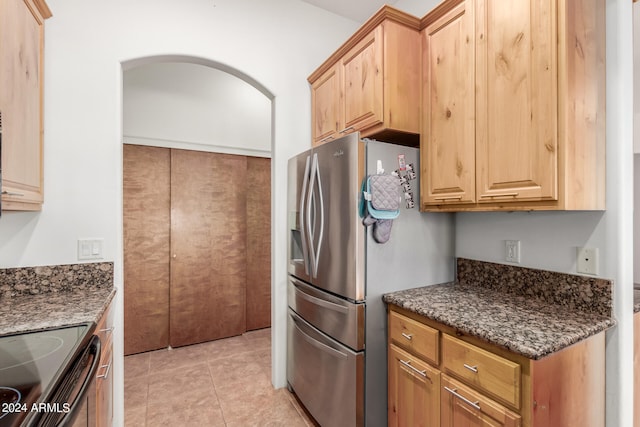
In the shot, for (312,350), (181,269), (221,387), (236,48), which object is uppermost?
(236,48)

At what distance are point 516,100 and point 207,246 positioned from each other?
2.97 m

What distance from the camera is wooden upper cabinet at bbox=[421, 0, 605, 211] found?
3.96ft

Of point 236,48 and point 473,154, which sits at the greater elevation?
point 236,48

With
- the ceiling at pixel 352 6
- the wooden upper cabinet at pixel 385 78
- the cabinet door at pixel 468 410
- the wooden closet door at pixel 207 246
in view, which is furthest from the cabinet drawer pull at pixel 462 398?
the ceiling at pixel 352 6

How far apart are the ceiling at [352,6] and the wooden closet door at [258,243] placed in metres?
1.71

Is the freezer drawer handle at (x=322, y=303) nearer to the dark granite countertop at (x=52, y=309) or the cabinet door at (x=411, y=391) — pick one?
the cabinet door at (x=411, y=391)

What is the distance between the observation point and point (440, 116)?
169 cm

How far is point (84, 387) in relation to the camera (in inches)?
38.5

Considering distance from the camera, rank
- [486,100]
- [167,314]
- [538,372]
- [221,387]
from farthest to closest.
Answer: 1. [167,314]
2. [221,387]
3. [486,100]
4. [538,372]

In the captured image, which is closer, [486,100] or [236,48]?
[486,100]

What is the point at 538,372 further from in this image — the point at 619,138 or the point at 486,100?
the point at 486,100

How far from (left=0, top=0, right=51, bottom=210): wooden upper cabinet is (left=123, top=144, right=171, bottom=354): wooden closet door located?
138 cm

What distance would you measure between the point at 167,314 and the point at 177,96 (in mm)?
2267

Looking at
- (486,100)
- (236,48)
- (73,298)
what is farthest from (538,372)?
(236,48)
